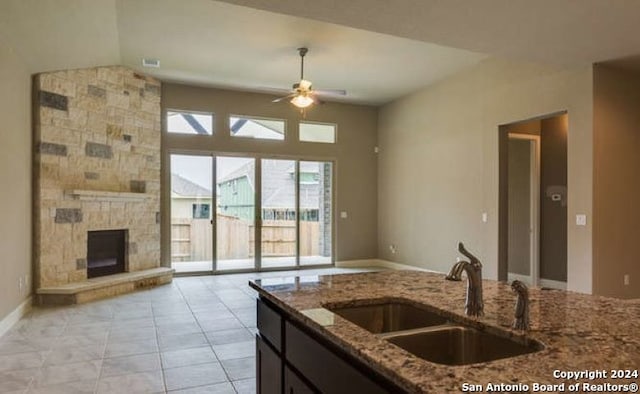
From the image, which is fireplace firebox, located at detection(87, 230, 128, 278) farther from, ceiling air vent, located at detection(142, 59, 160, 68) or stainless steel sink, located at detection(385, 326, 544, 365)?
stainless steel sink, located at detection(385, 326, 544, 365)

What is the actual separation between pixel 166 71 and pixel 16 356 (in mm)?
4664

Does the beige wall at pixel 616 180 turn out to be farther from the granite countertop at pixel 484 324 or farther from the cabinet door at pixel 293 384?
the cabinet door at pixel 293 384

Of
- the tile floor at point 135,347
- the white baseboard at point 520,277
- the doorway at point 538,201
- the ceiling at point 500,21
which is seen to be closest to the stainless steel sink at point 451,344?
the tile floor at point 135,347

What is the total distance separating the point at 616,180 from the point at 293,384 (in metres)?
4.87

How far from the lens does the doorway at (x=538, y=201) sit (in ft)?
21.6

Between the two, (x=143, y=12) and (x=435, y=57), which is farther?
(x=435, y=57)

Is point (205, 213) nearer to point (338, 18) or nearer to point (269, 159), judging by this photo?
point (269, 159)

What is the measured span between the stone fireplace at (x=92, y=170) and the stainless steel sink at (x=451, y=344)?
552 centimetres

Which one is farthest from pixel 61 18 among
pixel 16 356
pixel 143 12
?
pixel 16 356

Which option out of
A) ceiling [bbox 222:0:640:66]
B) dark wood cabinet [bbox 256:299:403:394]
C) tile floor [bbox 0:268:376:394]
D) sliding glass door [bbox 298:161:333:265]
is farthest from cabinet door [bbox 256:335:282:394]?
sliding glass door [bbox 298:161:333:265]

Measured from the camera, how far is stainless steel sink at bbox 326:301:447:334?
188 centimetres

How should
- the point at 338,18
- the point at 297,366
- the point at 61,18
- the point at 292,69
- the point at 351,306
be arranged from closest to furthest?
the point at 297,366
the point at 351,306
the point at 338,18
the point at 61,18
the point at 292,69

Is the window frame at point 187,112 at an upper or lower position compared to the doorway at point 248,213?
upper

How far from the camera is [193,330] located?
4.45 m
